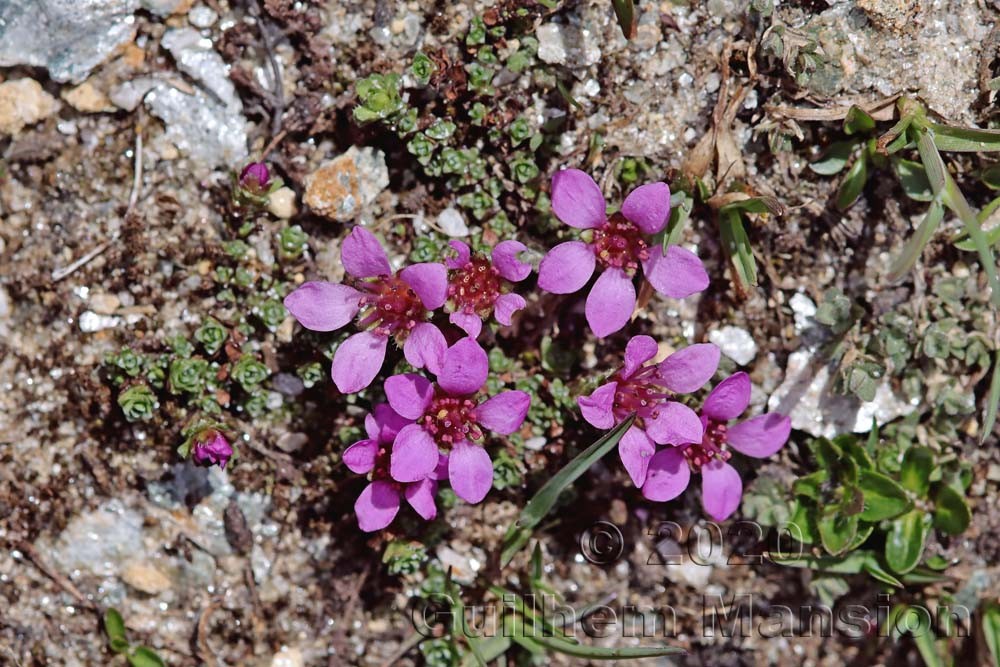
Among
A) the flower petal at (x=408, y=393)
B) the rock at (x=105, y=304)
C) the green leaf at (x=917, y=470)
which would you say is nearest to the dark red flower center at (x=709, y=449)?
the green leaf at (x=917, y=470)

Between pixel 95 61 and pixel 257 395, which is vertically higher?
pixel 95 61

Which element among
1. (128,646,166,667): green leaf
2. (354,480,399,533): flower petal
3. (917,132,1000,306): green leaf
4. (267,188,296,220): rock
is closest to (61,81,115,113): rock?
(267,188,296,220): rock

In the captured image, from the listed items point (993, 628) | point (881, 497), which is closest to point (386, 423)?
point (881, 497)

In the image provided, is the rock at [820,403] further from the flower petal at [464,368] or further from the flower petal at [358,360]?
the flower petal at [358,360]

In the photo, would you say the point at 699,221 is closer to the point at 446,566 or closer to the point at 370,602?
the point at 446,566

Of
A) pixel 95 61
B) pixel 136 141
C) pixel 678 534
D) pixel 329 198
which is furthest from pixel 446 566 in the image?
pixel 95 61

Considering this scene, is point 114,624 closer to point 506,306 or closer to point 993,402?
point 506,306

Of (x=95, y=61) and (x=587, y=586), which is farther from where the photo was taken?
(x=587, y=586)
